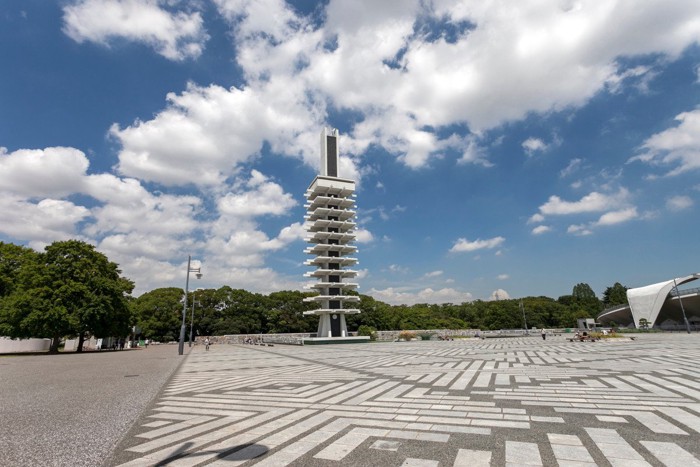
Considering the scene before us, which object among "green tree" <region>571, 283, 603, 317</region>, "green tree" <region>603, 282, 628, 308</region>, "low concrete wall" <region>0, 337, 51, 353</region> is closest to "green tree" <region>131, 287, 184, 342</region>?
"low concrete wall" <region>0, 337, 51, 353</region>

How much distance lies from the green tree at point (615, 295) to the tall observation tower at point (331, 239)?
394 feet

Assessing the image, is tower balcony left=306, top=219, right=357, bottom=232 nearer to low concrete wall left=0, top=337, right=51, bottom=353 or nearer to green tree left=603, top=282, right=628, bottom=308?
low concrete wall left=0, top=337, right=51, bottom=353

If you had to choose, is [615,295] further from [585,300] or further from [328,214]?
[328,214]

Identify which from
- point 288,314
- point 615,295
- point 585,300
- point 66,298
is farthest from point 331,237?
point 615,295

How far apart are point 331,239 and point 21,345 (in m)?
41.8

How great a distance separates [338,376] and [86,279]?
116ft

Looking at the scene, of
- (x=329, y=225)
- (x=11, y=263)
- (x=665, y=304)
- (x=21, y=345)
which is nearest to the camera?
(x=21, y=345)

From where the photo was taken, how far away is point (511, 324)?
91.0 metres

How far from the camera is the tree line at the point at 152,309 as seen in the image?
33.7m

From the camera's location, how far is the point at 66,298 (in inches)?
1371

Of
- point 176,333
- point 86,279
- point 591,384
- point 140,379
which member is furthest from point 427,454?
point 176,333

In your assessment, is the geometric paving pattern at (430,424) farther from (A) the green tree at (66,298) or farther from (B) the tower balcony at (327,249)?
(B) the tower balcony at (327,249)

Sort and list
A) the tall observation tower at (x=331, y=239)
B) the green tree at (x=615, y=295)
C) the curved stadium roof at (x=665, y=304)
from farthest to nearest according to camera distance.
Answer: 1. the green tree at (x=615, y=295)
2. the curved stadium roof at (x=665, y=304)
3. the tall observation tower at (x=331, y=239)

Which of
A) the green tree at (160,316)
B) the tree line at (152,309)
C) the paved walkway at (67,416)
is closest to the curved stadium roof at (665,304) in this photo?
the tree line at (152,309)
